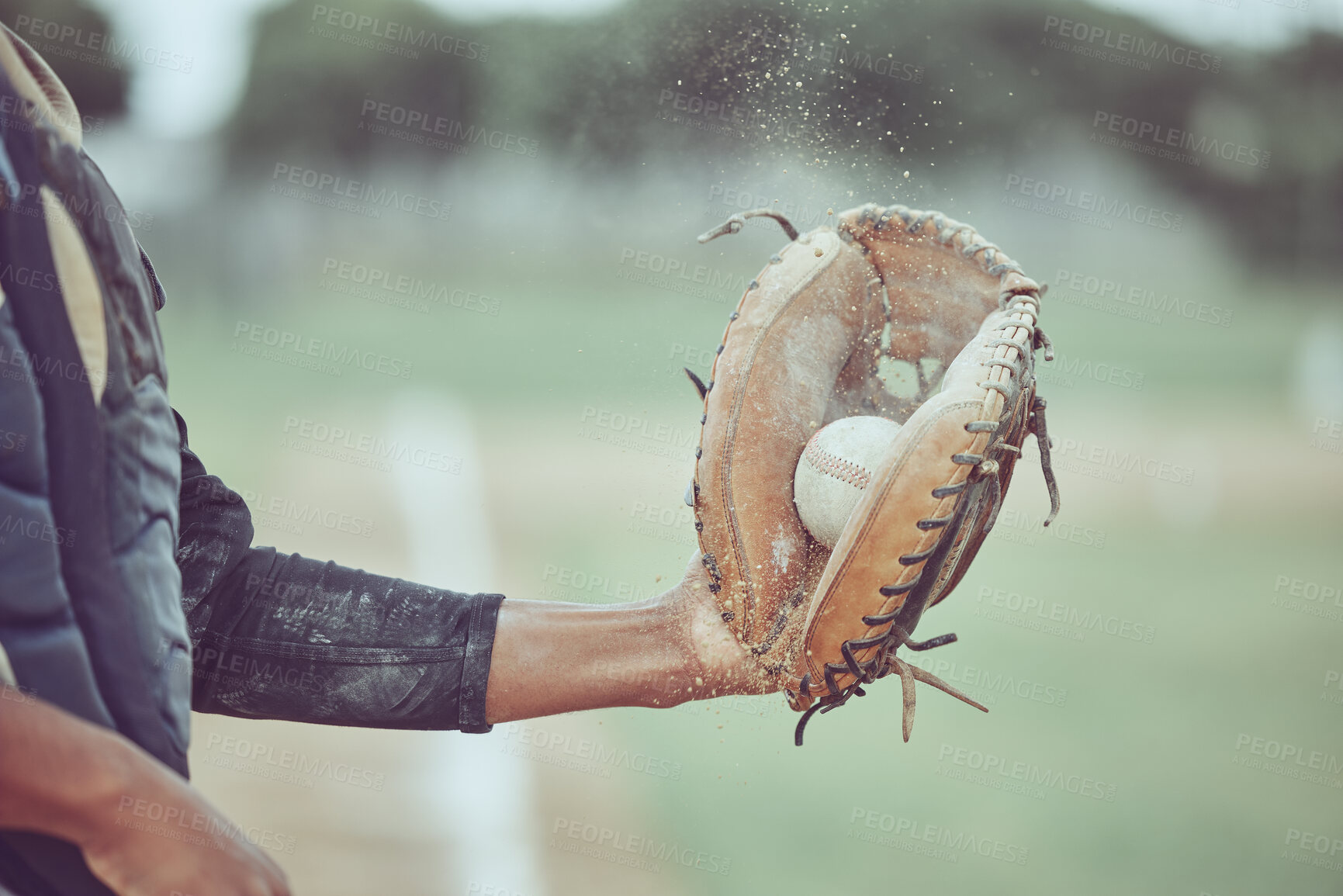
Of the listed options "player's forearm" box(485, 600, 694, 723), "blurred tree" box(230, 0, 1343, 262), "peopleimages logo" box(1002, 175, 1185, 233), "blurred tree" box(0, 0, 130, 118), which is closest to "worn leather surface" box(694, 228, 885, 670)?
"player's forearm" box(485, 600, 694, 723)

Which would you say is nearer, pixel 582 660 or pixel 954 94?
pixel 582 660

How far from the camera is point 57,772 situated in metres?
0.75

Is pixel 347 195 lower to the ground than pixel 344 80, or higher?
lower

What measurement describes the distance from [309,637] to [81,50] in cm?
2001

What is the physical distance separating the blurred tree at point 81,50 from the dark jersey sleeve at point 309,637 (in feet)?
56.5

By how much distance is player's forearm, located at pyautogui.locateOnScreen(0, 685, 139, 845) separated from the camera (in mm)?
731

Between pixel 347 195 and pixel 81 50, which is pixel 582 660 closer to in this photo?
pixel 347 195

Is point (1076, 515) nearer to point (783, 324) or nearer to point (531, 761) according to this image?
point (531, 761)

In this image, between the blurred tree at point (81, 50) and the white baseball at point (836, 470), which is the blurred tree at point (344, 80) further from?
the white baseball at point (836, 470)

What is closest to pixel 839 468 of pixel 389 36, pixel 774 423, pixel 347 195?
pixel 774 423

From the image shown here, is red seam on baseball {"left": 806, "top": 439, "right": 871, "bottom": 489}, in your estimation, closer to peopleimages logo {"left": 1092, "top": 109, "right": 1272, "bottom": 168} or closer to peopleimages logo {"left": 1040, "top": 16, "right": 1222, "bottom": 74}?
peopleimages logo {"left": 1092, "top": 109, "right": 1272, "bottom": 168}

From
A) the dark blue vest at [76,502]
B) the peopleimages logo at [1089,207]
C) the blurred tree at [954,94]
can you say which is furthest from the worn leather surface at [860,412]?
the peopleimages logo at [1089,207]

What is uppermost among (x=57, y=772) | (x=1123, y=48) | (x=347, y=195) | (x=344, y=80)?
(x=57, y=772)

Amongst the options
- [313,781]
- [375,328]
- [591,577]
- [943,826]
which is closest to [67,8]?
[375,328]
